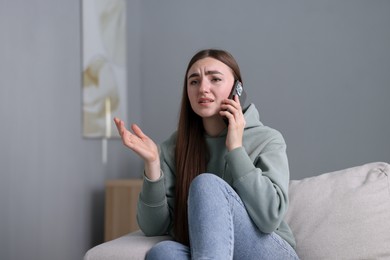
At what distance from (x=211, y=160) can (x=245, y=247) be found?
17.3 inches

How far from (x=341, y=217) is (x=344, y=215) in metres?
0.01

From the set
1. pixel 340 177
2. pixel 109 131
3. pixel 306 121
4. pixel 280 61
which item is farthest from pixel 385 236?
pixel 109 131

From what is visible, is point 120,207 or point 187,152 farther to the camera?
point 120,207

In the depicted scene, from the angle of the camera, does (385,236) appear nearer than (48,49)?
Yes

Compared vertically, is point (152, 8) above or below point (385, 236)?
above

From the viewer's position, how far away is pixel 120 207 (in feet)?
9.92

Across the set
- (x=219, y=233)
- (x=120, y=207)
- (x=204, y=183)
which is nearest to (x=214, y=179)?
(x=204, y=183)

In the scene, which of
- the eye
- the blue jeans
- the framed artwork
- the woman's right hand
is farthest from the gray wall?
the blue jeans

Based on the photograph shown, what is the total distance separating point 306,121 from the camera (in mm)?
3168

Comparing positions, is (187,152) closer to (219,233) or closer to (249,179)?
(249,179)

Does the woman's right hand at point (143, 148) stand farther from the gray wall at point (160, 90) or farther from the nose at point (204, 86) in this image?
the gray wall at point (160, 90)

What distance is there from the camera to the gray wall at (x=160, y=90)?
2436mm

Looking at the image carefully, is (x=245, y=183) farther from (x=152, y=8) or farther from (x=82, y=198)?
(x=152, y=8)

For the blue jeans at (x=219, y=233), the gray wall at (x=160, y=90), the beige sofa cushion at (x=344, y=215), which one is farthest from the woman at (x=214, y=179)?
the gray wall at (x=160, y=90)
